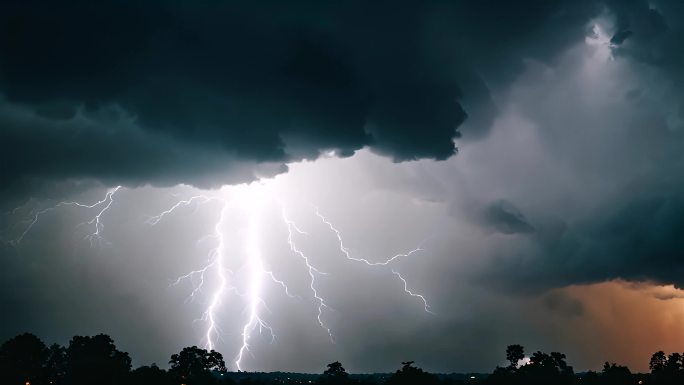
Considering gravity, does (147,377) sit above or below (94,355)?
below

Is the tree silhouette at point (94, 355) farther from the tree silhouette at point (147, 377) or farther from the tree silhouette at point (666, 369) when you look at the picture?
the tree silhouette at point (666, 369)

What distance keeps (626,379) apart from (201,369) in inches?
3068

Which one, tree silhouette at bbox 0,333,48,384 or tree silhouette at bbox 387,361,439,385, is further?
tree silhouette at bbox 0,333,48,384

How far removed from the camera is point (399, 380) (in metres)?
87.4

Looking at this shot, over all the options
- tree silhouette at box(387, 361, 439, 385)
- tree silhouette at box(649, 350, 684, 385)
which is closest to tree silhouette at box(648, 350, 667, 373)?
tree silhouette at box(649, 350, 684, 385)

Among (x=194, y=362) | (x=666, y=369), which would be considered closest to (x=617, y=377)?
(x=666, y=369)

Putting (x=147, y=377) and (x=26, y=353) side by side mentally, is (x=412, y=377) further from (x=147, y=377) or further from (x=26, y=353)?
(x=26, y=353)

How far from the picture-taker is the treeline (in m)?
82.9

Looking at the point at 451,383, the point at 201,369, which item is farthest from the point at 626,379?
the point at 201,369

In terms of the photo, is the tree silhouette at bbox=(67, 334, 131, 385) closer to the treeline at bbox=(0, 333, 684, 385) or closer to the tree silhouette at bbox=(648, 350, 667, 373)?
the treeline at bbox=(0, 333, 684, 385)

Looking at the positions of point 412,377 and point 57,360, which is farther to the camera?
point 57,360

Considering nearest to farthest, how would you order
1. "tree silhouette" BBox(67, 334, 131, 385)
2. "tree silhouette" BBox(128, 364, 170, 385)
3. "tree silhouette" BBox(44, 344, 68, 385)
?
"tree silhouette" BBox(128, 364, 170, 385) < "tree silhouette" BBox(67, 334, 131, 385) < "tree silhouette" BBox(44, 344, 68, 385)

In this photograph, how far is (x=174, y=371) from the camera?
113 metres

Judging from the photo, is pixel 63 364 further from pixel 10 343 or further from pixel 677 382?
pixel 677 382
